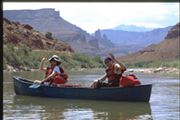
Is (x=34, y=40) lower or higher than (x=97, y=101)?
higher

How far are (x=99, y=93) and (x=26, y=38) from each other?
3977 inches

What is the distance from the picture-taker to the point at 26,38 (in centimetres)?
11119

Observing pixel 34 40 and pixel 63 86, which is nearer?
pixel 63 86

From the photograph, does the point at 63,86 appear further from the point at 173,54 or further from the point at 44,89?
the point at 173,54

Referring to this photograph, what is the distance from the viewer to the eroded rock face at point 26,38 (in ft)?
333

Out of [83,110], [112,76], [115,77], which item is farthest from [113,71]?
[83,110]

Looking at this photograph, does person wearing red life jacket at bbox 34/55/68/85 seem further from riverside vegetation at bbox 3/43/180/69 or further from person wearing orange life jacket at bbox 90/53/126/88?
riverside vegetation at bbox 3/43/180/69

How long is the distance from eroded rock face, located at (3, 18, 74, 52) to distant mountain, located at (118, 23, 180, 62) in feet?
192

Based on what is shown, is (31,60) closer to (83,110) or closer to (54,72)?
(54,72)

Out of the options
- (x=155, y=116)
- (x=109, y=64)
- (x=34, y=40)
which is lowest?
(x=155, y=116)

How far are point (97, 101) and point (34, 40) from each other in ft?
335

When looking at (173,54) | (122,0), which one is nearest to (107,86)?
(122,0)

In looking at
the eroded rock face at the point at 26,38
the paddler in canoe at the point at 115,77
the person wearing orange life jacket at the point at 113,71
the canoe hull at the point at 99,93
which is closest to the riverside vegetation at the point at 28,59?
the eroded rock face at the point at 26,38

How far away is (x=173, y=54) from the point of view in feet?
524
